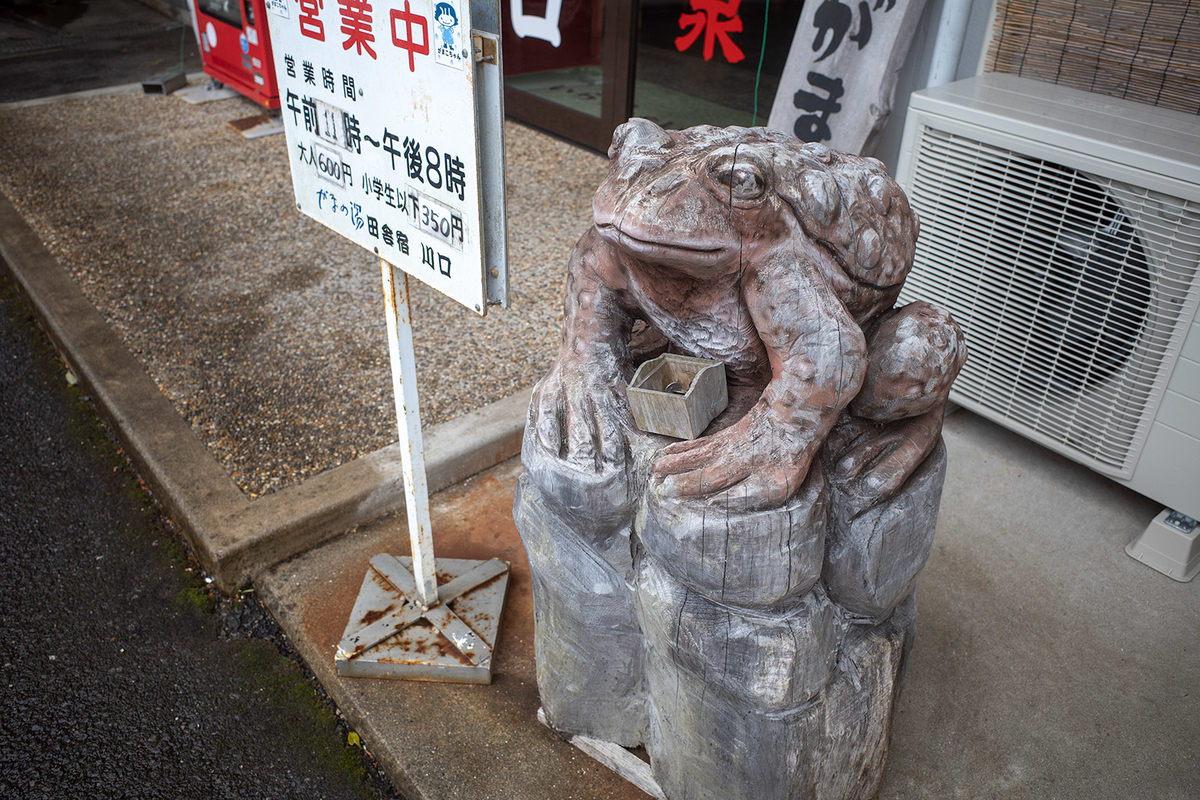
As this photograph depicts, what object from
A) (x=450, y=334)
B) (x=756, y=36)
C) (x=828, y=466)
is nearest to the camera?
(x=828, y=466)

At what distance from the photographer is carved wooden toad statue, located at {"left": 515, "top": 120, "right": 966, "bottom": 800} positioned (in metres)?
1.57

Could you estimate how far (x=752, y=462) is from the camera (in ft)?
5.19

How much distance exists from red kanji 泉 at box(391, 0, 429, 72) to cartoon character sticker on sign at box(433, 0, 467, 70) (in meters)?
0.05

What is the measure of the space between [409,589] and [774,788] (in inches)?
51.1

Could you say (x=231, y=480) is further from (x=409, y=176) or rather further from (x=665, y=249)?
(x=665, y=249)

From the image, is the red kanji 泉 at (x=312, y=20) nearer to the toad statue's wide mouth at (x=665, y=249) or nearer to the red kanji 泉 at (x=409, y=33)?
the red kanji 泉 at (x=409, y=33)

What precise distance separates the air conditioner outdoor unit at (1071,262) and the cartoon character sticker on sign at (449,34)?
204 centimetres

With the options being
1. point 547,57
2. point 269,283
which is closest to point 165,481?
point 269,283

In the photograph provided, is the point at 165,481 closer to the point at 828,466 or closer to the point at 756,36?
the point at 828,466

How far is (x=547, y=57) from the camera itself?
6586 millimetres

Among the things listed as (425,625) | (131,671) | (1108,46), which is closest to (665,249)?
(425,625)

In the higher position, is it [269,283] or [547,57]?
[547,57]

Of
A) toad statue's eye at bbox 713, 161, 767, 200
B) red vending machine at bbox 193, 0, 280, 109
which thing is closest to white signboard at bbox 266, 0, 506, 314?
toad statue's eye at bbox 713, 161, 767, 200

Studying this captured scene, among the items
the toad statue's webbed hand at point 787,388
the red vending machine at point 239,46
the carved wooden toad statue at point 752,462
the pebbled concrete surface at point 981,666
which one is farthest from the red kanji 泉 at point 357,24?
the red vending machine at point 239,46
